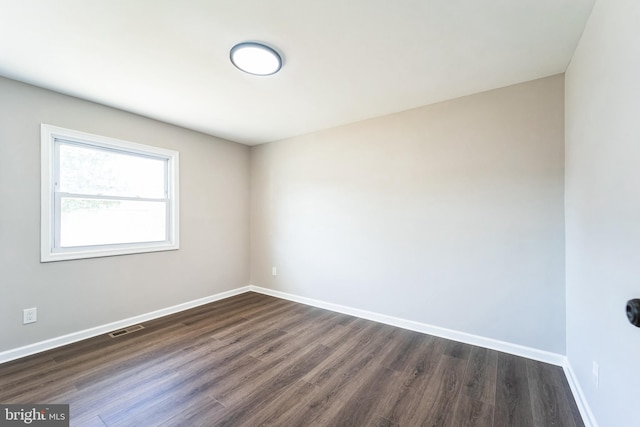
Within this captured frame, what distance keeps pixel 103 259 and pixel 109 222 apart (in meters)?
0.42

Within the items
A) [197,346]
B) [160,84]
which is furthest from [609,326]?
[160,84]

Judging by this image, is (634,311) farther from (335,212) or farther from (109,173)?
(109,173)

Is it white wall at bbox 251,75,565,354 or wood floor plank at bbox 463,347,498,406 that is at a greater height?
white wall at bbox 251,75,565,354

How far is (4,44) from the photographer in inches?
72.7

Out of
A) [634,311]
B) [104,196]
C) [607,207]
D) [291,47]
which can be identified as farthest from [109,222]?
[607,207]

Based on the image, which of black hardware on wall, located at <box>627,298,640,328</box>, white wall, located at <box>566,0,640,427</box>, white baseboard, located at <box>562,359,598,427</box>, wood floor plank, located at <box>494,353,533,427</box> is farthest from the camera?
wood floor plank, located at <box>494,353,533,427</box>

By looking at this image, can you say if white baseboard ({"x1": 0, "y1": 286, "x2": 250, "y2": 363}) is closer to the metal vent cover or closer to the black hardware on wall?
the metal vent cover

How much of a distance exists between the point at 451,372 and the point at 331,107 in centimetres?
281

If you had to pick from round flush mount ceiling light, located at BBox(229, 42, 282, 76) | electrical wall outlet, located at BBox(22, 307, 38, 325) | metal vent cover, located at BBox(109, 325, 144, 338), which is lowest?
metal vent cover, located at BBox(109, 325, 144, 338)

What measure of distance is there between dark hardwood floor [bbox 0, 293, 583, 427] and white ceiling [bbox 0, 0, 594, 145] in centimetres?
248

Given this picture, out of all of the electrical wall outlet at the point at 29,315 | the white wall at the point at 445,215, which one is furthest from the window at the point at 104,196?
the white wall at the point at 445,215

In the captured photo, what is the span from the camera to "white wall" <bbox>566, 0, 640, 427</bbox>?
1121 millimetres

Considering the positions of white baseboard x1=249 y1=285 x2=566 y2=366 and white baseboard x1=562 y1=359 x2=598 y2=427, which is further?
white baseboard x1=249 y1=285 x2=566 y2=366

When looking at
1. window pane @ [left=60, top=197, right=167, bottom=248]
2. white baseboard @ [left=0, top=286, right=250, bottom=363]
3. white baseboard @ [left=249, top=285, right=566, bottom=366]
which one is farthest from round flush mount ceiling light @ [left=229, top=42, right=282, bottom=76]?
white baseboard @ [left=0, top=286, right=250, bottom=363]
